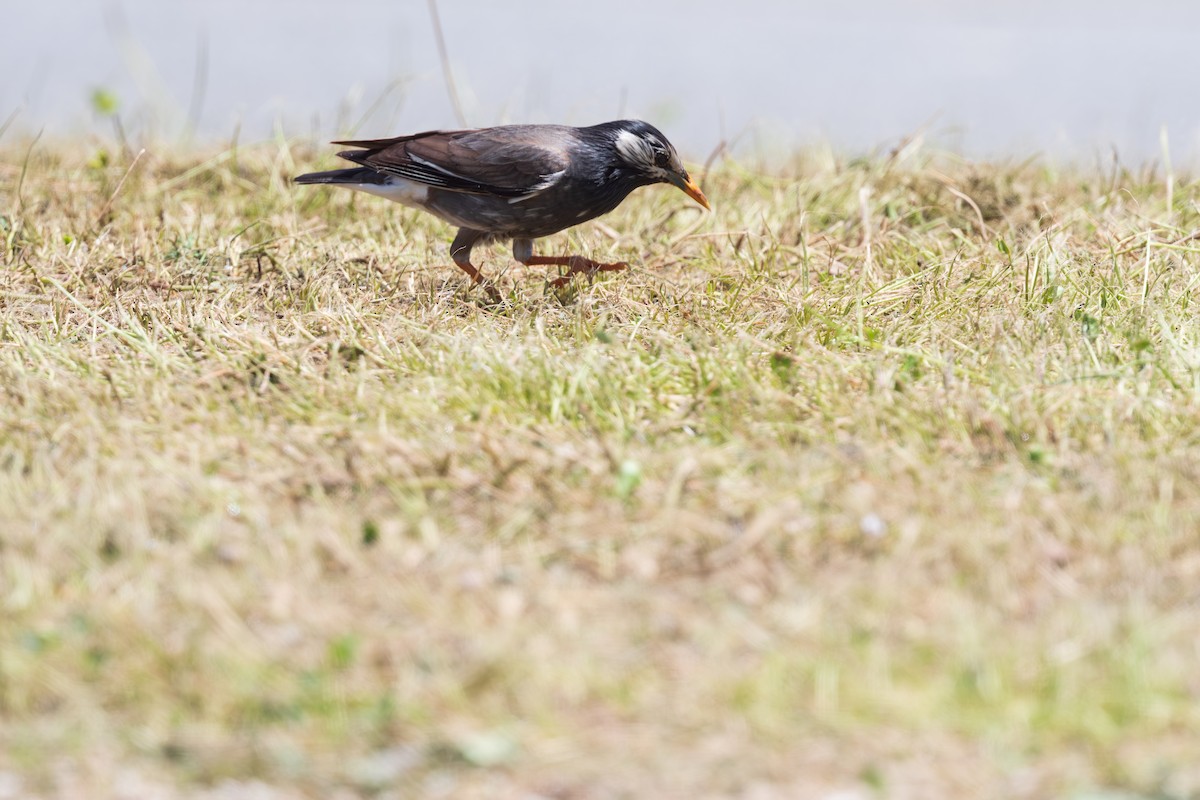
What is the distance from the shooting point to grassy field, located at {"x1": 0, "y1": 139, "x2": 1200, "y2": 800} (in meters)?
2.70

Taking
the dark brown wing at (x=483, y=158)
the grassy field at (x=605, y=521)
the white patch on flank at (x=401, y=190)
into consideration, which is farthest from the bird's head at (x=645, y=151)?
the white patch on flank at (x=401, y=190)

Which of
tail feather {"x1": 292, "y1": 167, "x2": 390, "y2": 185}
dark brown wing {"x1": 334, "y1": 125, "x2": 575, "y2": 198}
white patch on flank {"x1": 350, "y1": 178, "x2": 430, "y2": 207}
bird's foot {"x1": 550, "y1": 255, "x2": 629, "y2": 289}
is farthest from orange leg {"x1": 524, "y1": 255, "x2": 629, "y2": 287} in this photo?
tail feather {"x1": 292, "y1": 167, "x2": 390, "y2": 185}

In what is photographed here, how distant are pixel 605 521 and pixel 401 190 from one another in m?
3.05

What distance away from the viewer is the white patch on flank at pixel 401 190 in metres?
6.16

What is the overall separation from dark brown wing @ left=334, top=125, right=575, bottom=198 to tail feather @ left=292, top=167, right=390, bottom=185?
4 cm

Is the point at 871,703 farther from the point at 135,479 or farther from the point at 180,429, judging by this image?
the point at 180,429

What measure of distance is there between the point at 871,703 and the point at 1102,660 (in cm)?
55

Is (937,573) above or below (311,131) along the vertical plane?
below

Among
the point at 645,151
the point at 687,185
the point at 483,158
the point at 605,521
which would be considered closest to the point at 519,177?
the point at 483,158

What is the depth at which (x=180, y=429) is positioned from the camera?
4.25 meters

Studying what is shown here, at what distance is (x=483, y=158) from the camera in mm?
A: 5980

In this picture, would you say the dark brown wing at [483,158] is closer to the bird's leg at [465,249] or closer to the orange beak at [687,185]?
the bird's leg at [465,249]

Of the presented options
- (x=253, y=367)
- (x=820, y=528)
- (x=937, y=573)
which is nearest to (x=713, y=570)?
(x=820, y=528)

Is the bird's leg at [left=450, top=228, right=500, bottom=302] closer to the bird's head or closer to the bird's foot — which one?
the bird's foot
